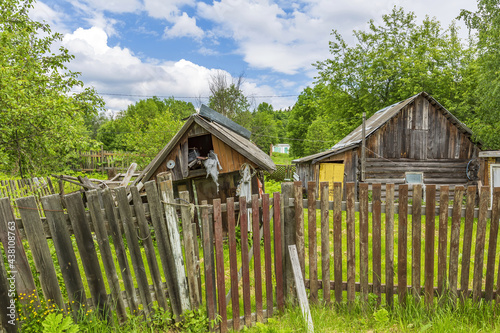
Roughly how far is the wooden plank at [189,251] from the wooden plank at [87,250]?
899mm

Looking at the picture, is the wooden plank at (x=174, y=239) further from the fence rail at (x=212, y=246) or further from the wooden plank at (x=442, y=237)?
the wooden plank at (x=442, y=237)

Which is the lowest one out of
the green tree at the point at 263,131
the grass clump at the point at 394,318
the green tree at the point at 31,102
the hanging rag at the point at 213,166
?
the grass clump at the point at 394,318

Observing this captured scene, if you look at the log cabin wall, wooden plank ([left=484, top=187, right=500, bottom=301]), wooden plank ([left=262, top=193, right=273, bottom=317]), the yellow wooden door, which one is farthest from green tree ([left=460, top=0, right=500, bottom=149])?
wooden plank ([left=262, top=193, right=273, bottom=317])

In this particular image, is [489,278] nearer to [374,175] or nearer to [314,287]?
[314,287]

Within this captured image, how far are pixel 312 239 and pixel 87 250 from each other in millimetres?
2547

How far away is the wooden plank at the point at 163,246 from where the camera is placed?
3.11m

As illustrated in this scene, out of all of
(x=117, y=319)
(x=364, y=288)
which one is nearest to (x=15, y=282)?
(x=117, y=319)

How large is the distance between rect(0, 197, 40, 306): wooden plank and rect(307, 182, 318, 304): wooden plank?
2.99 m

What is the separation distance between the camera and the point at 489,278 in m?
3.41

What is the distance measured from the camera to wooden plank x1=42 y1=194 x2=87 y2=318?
107 inches

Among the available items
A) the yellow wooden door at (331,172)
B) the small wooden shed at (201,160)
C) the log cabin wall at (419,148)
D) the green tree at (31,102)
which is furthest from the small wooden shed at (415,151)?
the green tree at (31,102)

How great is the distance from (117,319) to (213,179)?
14.8 feet

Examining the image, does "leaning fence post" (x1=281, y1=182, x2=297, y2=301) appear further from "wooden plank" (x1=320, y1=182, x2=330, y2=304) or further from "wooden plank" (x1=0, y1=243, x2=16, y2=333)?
"wooden plank" (x1=0, y1=243, x2=16, y2=333)

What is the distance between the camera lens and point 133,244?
304 cm
